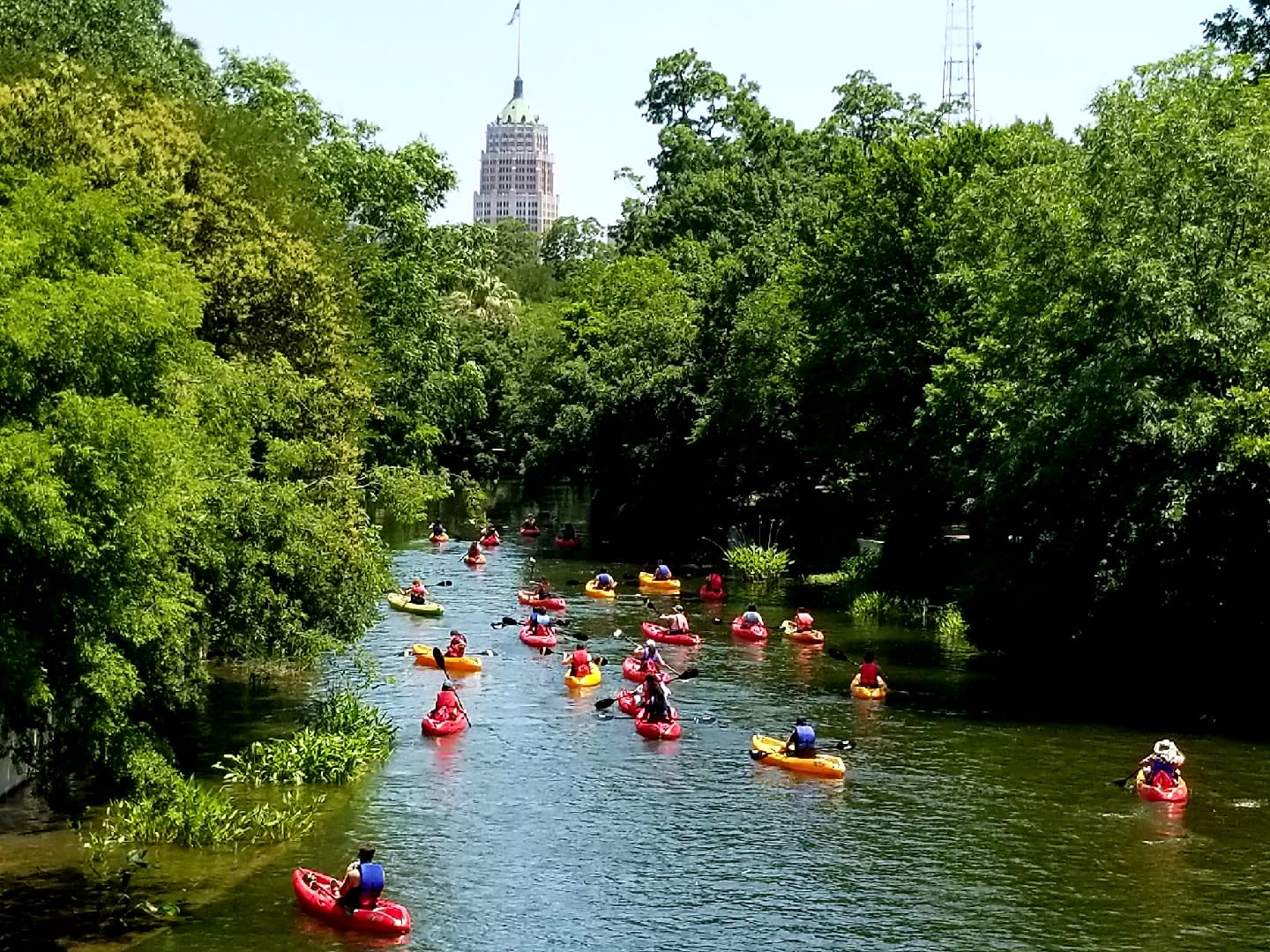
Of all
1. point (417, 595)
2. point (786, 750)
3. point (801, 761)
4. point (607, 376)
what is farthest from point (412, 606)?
point (607, 376)

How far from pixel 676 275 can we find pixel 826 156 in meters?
17.5

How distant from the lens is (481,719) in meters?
33.7

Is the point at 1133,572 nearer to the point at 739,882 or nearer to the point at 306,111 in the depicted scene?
the point at 739,882

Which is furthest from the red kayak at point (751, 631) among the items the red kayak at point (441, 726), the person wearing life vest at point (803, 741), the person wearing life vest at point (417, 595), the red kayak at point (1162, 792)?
the red kayak at point (1162, 792)

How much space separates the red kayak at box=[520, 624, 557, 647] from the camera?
42.3m

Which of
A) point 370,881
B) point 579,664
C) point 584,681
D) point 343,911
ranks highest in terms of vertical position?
point 579,664

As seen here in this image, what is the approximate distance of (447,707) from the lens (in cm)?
3197

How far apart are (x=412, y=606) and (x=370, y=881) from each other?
1082 inches

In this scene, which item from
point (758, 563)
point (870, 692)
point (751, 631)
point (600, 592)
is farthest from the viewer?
point (758, 563)

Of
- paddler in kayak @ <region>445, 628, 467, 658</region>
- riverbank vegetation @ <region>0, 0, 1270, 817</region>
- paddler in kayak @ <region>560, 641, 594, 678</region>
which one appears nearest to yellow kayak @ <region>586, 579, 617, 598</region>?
riverbank vegetation @ <region>0, 0, 1270, 817</region>

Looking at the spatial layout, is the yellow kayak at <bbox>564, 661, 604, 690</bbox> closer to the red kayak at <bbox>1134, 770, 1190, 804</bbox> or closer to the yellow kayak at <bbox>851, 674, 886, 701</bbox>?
the yellow kayak at <bbox>851, 674, 886, 701</bbox>

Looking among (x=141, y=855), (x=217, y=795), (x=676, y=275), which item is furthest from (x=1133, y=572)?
(x=676, y=275)

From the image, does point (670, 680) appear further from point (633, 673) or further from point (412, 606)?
point (412, 606)

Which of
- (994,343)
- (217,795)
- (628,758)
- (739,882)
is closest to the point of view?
(739,882)
